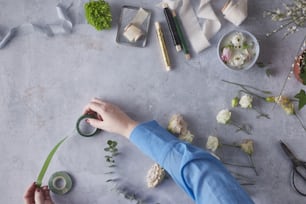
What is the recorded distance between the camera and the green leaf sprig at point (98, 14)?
3.80 ft

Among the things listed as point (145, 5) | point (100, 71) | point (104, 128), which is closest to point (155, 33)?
point (145, 5)

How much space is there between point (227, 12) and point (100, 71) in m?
0.40

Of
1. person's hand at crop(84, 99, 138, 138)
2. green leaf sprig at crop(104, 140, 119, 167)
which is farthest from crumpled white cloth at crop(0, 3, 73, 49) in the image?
green leaf sprig at crop(104, 140, 119, 167)

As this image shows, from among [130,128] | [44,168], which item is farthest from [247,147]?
[44,168]

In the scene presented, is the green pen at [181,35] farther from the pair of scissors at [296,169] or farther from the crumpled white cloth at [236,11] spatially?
the pair of scissors at [296,169]

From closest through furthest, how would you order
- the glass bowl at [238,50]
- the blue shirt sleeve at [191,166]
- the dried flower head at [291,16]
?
the blue shirt sleeve at [191,166] → the dried flower head at [291,16] → the glass bowl at [238,50]

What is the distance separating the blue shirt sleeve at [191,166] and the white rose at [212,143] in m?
0.13

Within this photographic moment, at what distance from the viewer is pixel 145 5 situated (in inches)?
47.9

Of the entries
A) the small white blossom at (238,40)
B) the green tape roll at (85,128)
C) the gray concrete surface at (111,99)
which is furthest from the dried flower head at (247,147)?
the green tape roll at (85,128)

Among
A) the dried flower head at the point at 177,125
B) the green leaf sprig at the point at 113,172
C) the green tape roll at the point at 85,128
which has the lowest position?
the green leaf sprig at the point at 113,172

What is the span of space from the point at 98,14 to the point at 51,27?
15 centimetres

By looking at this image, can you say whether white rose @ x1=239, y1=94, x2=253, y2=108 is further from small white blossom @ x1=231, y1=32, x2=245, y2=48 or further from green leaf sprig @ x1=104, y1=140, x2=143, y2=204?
green leaf sprig @ x1=104, y1=140, x2=143, y2=204

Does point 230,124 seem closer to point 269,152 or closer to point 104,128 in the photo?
point 269,152

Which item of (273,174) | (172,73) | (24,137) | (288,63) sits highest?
(288,63)
